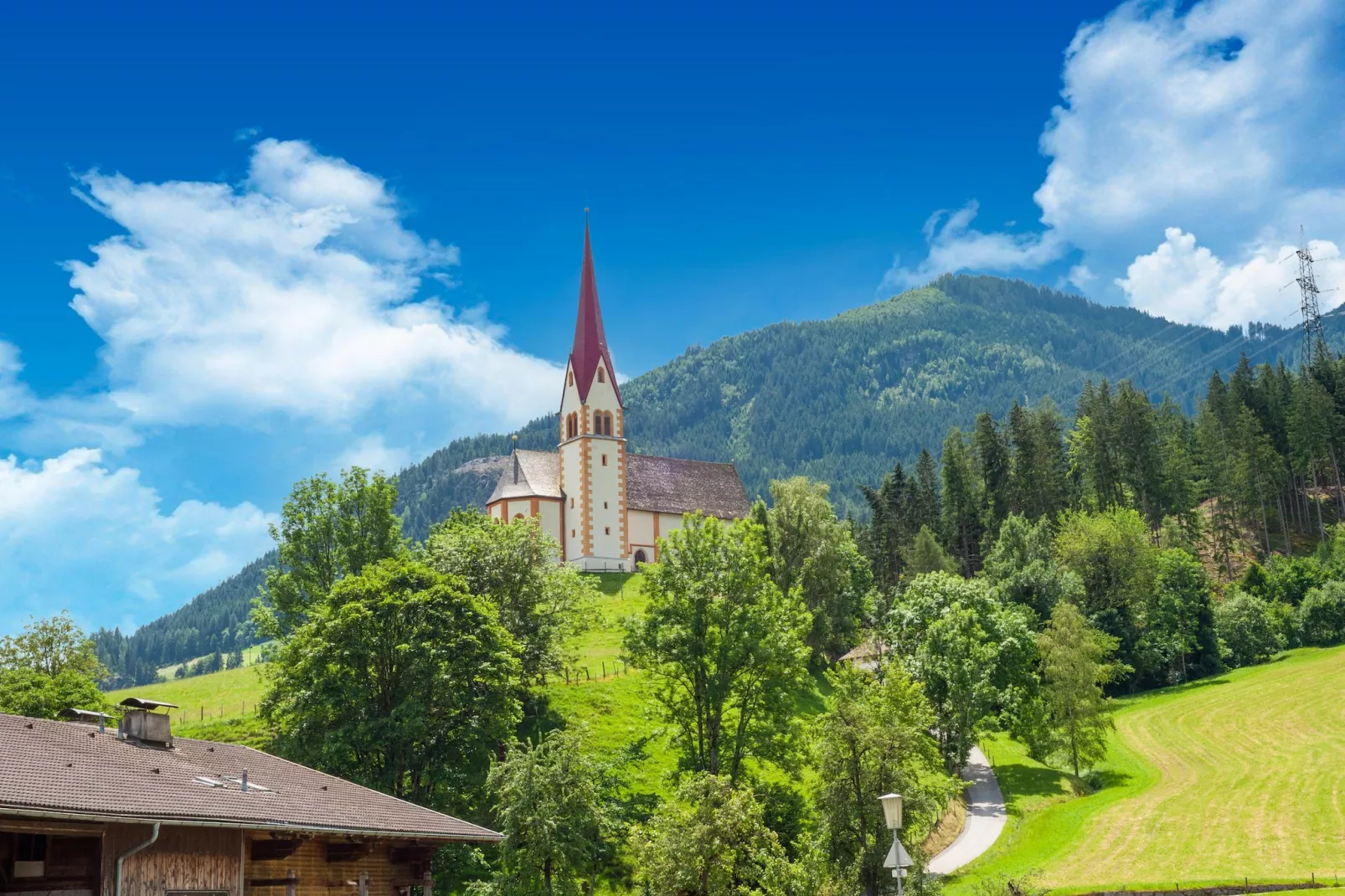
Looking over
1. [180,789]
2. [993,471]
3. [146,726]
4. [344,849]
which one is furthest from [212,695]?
[993,471]

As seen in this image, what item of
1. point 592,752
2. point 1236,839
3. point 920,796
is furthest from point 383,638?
point 1236,839

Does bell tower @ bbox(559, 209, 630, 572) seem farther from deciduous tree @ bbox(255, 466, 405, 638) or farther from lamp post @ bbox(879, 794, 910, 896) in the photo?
lamp post @ bbox(879, 794, 910, 896)

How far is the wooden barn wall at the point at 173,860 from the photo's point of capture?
17516mm

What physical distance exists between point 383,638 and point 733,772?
47.8ft

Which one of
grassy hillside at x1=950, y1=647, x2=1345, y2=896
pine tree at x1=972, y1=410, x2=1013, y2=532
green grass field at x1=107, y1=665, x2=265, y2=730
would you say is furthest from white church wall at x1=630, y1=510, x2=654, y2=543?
grassy hillside at x1=950, y1=647, x2=1345, y2=896

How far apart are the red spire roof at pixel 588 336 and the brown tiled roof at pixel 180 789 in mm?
77396

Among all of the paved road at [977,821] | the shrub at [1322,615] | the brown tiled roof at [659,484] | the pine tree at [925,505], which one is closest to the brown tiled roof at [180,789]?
the paved road at [977,821]

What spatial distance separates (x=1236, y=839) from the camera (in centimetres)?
4397

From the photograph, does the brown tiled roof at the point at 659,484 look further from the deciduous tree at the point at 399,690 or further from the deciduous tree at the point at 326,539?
the deciduous tree at the point at 399,690

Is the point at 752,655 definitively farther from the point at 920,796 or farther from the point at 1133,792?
the point at 1133,792

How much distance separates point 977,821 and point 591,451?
5551cm

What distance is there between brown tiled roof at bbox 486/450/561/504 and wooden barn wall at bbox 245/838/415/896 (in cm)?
7671

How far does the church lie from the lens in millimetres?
100562

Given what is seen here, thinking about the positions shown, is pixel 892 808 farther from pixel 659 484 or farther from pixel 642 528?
pixel 659 484
